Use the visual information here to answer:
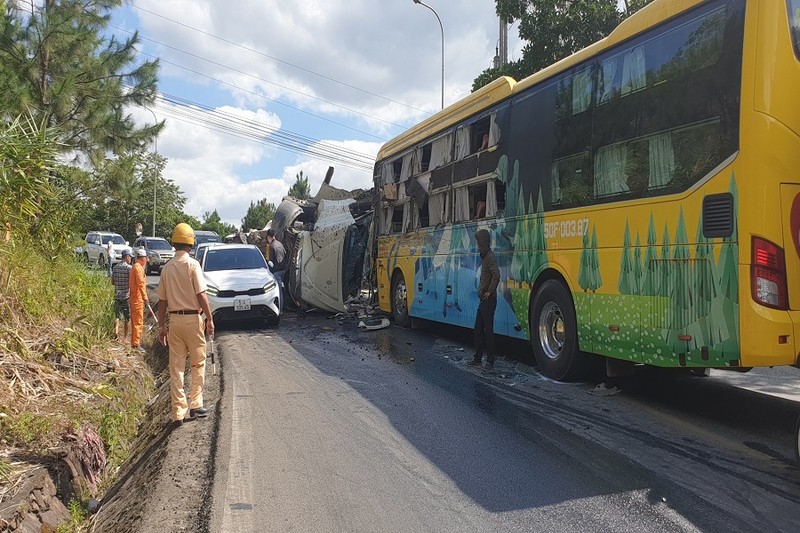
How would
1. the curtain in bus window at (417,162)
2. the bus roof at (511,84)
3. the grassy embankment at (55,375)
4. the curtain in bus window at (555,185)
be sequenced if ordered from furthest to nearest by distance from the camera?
1. the curtain in bus window at (417,162)
2. the curtain in bus window at (555,185)
3. the bus roof at (511,84)
4. the grassy embankment at (55,375)

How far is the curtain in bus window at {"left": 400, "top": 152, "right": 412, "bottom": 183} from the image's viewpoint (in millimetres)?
11938

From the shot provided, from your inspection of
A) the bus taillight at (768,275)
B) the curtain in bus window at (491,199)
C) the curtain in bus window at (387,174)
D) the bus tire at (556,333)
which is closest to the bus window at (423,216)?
the curtain in bus window at (387,174)

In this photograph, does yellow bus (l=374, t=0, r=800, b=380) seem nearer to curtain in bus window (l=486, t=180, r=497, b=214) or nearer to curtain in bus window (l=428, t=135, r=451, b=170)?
curtain in bus window (l=486, t=180, r=497, b=214)

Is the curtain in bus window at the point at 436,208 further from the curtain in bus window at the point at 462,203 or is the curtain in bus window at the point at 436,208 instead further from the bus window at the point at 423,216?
the curtain in bus window at the point at 462,203

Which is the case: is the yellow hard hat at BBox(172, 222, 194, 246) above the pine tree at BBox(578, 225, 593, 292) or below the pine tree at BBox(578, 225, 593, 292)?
above

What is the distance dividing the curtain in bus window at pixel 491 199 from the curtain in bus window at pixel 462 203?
0.68 metres

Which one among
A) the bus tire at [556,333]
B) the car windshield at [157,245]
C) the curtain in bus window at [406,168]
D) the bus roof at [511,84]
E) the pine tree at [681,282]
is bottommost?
the bus tire at [556,333]

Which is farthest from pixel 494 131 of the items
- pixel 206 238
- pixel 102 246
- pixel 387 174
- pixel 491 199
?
pixel 102 246

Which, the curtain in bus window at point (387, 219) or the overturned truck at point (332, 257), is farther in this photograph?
the overturned truck at point (332, 257)

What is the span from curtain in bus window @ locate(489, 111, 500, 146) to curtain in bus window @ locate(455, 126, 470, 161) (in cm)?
73

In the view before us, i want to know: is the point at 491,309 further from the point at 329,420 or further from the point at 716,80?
the point at 716,80

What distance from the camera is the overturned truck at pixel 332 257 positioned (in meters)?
14.6

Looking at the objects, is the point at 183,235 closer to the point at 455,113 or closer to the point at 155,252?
the point at 455,113

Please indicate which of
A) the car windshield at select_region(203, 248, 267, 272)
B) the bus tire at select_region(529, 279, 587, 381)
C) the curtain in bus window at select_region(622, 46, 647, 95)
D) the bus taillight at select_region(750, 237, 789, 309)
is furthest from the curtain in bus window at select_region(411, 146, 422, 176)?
the bus taillight at select_region(750, 237, 789, 309)
